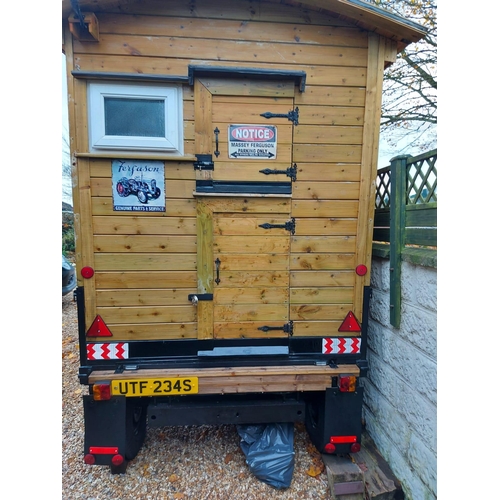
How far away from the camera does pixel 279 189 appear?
2.37 metres

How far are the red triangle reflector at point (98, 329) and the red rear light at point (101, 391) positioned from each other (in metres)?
0.37

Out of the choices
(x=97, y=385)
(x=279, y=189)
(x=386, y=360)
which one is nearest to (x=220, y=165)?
(x=279, y=189)

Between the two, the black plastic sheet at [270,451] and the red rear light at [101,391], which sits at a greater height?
the red rear light at [101,391]

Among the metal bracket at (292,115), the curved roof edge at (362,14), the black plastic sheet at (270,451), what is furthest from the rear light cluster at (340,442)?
the curved roof edge at (362,14)

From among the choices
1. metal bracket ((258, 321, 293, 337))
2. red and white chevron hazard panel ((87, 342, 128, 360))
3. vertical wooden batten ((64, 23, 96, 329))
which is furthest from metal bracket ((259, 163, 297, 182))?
red and white chevron hazard panel ((87, 342, 128, 360))

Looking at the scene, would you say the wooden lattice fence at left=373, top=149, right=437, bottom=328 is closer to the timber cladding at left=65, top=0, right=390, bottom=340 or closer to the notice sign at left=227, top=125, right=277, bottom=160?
the timber cladding at left=65, top=0, right=390, bottom=340

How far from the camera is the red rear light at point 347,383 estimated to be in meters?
2.43

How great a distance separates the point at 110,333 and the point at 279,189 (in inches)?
70.5

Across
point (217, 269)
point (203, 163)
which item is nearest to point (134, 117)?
point (203, 163)

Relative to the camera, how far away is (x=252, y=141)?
7.62 feet

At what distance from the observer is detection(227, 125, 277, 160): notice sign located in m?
2.31

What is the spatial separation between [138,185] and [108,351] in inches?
53.4

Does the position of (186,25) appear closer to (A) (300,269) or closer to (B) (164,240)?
(B) (164,240)

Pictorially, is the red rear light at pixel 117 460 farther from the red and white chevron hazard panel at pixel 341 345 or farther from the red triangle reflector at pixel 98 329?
the red and white chevron hazard panel at pixel 341 345
